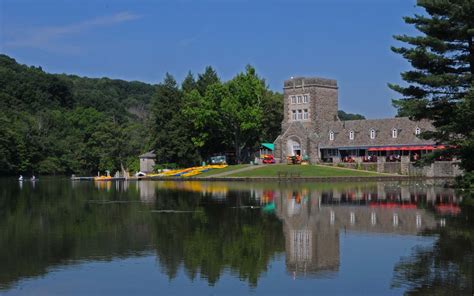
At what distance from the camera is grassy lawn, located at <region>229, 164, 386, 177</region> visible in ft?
225

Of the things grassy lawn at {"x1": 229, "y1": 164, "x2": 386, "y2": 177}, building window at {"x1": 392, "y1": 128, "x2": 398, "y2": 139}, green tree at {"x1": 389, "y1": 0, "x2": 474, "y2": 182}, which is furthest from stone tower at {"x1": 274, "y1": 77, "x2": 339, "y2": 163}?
green tree at {"x1": 389, "y1": 0, "x2": 474, "y2": 182}

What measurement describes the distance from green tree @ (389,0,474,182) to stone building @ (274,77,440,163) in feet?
117

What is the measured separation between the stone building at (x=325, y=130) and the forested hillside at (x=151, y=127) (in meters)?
4.19

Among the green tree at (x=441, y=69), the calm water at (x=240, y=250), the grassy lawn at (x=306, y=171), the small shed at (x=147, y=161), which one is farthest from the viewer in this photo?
the small shed at (x=147, y=161)

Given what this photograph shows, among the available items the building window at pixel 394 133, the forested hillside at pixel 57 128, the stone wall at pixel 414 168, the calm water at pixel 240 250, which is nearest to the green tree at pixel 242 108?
the stone wall at pixel 414 168

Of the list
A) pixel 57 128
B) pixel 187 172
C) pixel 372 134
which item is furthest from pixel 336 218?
pixel 57 128

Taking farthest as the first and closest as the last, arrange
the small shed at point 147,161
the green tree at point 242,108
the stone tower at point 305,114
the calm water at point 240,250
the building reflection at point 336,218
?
the small shed at point 147,161
the stone tower at point 305,114
the green tree at point 242,108
the building reflection at point 336,218
the calm water at point 240,250

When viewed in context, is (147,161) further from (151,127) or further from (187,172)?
(187,172)

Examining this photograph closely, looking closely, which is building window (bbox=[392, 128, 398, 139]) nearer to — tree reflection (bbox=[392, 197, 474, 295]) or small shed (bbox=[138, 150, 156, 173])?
small shed (bbox=[138, 150, 156, 173])

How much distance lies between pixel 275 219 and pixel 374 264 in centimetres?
1056

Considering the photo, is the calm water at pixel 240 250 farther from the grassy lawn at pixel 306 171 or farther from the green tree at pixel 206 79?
the green tree at pixel 206 79

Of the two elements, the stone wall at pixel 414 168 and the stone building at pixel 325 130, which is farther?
the stone building at pixel 325 130

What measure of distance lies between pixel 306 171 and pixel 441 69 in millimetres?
28518

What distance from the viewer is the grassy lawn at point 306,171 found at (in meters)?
68.6
